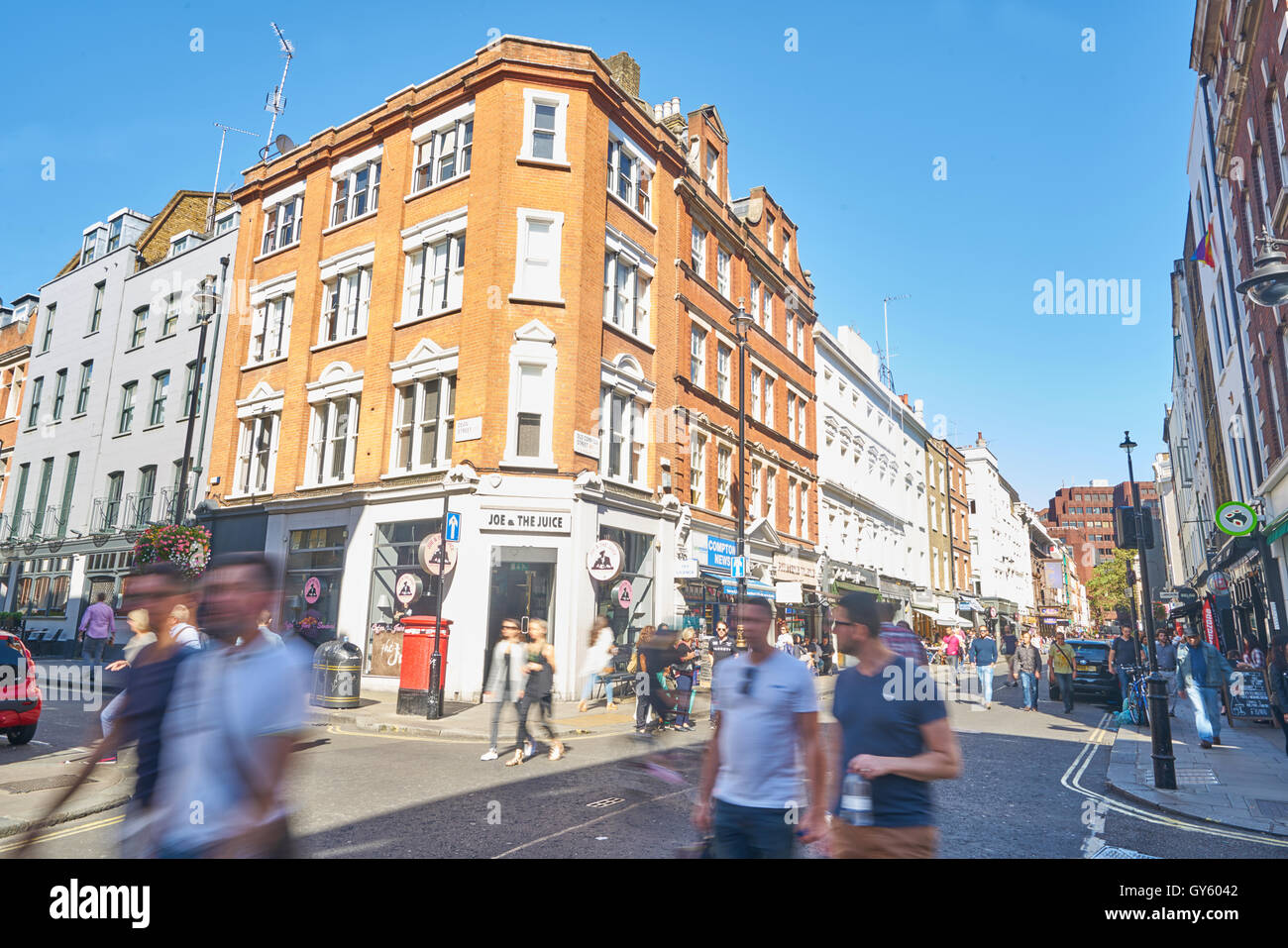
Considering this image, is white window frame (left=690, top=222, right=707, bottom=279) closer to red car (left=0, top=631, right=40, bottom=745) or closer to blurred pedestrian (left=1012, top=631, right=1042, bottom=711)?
blurred pedestrian (left=1012, top=631, right=1042, bottom=711)

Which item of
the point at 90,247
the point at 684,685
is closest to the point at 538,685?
the point at 684,685

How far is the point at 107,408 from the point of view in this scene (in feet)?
96.7

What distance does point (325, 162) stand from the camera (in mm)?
23797

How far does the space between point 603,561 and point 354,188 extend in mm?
14658

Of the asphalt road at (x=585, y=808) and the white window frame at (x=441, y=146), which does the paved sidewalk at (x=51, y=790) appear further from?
the white window frame at (x=441, y=146)

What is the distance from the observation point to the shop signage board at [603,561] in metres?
17.7

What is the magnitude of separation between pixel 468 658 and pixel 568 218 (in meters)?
11.4

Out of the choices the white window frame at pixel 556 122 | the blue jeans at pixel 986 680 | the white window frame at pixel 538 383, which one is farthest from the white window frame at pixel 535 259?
the blue jeans at pixel 986 680

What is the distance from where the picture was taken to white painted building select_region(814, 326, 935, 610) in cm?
3478

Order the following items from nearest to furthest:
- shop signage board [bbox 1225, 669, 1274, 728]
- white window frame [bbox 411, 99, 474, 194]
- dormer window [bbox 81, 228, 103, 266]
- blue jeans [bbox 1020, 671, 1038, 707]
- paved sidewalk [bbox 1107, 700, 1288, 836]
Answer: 1. paved sidewalk [bbox 1107, 700, 1288, 836]
2. shop signage board [bbox 1225, 669, 1274, 728]
3. blue jeans [bbox 1020, 671, 1038, 707]
4. white window frame [bbox 411, 99, 474, 194]
5. dormer window [bbox 81, 228, 103, 266]

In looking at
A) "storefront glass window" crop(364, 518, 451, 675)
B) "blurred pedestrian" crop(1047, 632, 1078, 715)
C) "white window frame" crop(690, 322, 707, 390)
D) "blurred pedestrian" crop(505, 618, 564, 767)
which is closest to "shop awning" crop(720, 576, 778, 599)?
"white window frame" crop(690, 322, 707, 390)

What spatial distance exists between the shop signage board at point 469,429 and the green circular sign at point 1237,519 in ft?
55.5
